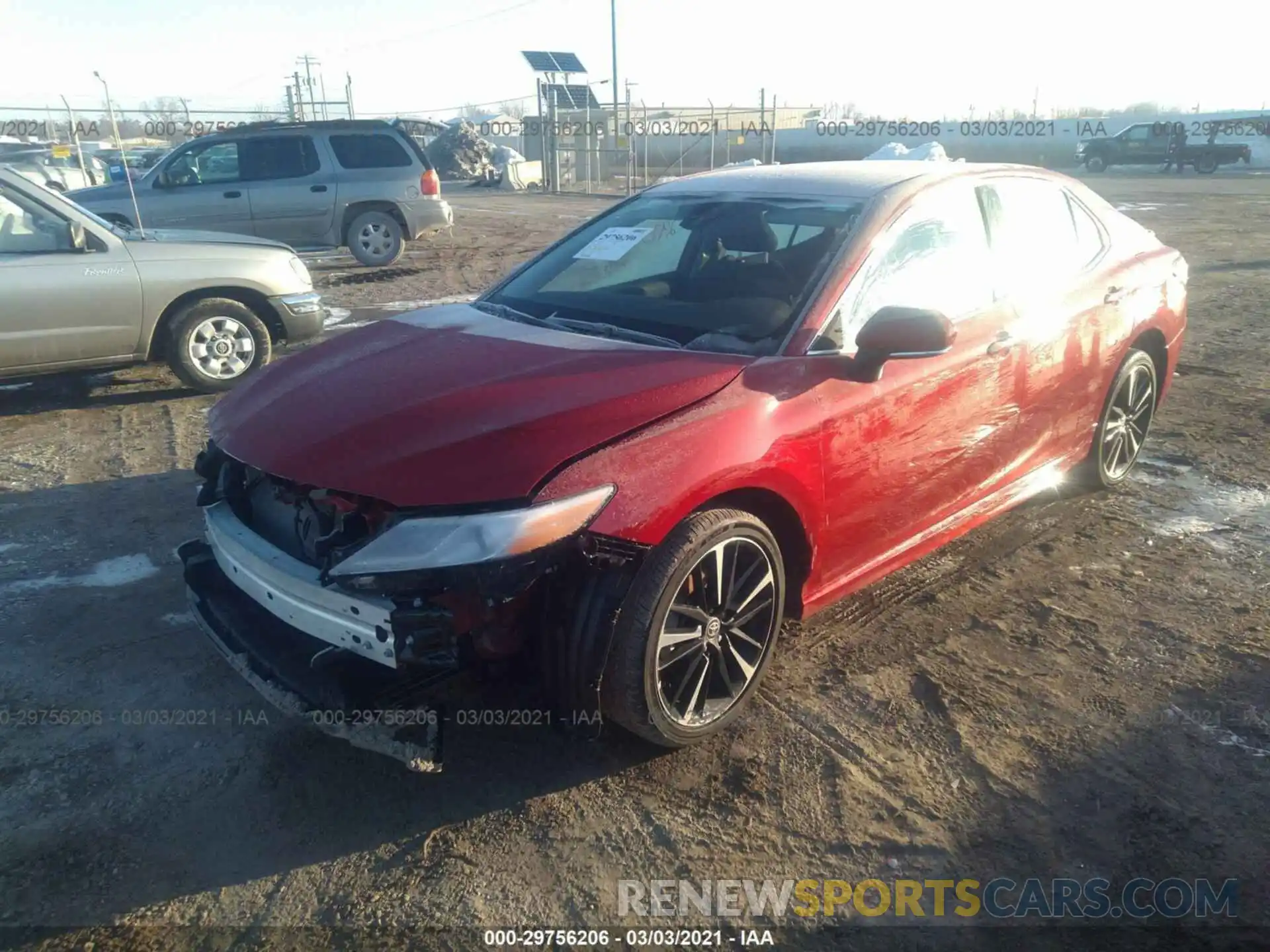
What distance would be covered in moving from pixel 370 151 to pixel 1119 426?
10.8 meters

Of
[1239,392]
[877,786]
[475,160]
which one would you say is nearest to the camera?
[877,786]

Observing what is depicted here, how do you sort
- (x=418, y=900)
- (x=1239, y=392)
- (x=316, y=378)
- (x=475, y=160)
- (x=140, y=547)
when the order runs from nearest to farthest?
(x=418, y=900) < (x=316, y=378) < (x=140, y=547) < (x=1239, y=392) < (x=475, y=160)

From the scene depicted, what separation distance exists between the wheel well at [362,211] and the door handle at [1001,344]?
1071 cm

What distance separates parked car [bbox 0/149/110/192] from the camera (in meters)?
16.7

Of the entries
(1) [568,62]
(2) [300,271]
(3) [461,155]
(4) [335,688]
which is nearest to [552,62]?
(1) [568,62]

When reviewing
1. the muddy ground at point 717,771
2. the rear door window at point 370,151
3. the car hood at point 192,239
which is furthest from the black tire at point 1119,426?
the rear door window at point 370,151

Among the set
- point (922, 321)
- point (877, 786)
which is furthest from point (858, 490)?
point (877, 786)

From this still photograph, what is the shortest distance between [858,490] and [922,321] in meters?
0.62

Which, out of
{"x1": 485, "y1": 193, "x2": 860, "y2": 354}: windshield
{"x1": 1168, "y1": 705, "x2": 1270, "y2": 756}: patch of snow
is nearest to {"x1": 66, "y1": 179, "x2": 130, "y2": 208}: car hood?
{"x1": 485, "y1": 193, "x2": 860, "y2": 354}: windshield

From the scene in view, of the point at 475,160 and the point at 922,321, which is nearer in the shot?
the point at 922,321

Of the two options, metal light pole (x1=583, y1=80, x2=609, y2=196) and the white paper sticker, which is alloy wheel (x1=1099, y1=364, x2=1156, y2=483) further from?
metal light pole (x1=583, y1=80, x2=609, y2=196)

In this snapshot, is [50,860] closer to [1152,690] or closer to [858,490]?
[858,490]

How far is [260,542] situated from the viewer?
289 cm

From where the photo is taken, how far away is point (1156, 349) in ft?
16.2
